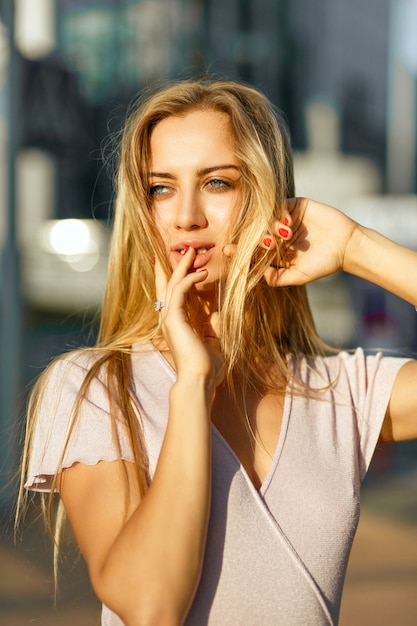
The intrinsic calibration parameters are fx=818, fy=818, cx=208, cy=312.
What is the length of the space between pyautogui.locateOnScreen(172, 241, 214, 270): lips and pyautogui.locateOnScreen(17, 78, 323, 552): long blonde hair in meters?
0.04

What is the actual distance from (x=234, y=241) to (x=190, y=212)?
5.3 inches

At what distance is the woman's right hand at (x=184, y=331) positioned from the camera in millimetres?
1470

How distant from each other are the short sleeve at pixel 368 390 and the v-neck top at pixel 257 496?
0.03 m

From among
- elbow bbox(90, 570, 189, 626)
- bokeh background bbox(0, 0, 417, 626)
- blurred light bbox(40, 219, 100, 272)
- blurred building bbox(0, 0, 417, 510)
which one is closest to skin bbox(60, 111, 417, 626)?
elbow bbox(90, 570, 189, 626)

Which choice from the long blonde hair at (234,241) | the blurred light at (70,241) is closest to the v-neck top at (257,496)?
the long blonde hair at (234,241)

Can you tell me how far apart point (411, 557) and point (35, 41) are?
505cm

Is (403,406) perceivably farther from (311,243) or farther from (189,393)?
(189,393)

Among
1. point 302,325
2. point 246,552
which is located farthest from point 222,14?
point 246,552

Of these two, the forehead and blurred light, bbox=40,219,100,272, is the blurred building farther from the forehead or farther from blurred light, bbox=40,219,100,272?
the forehead

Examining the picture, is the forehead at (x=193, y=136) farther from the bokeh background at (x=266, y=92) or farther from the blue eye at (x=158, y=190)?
the bokeh background at (x=266, y=92)

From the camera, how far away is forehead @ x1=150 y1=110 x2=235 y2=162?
1776 millimetres

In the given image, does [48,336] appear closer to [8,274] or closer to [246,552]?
[8,274]

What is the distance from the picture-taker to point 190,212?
67.9 inches

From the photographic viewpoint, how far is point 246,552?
1.46 m
